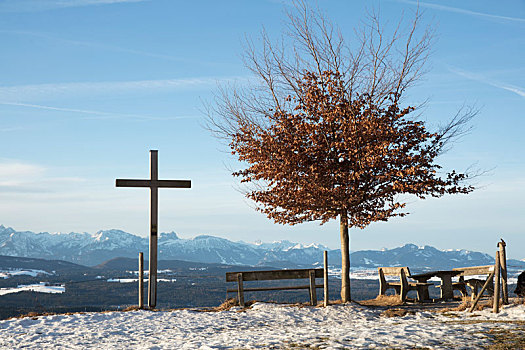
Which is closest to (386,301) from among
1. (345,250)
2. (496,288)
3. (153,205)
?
(345,250)

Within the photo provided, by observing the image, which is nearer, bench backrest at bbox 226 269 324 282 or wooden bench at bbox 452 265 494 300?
wooden bench at bbox 452 265 494 300

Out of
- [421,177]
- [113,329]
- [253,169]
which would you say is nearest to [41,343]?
[113,329]

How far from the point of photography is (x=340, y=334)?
13562 mm

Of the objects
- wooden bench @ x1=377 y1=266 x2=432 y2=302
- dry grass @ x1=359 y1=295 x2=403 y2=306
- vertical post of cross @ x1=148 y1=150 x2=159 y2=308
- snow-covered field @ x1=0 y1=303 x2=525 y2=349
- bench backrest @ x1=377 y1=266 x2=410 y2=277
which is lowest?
dry grass @ x1=359 y1=295 x2=403 y2=306

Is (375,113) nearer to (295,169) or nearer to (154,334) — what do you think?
(295,169)

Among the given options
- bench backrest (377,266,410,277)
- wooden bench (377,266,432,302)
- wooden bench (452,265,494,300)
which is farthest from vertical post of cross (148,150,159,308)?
wooden bench (452,265,494,300)

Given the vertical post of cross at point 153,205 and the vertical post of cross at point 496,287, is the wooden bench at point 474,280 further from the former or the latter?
the vertical post of cross at point 153,205

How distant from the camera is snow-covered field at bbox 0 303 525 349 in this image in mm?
12547

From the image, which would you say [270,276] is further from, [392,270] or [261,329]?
[392,270]

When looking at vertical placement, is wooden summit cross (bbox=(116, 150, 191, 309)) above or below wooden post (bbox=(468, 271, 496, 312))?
above

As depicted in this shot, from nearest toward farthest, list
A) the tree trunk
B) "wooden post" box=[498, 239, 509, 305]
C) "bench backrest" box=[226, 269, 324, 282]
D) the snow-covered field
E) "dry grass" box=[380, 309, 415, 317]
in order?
the snow-covered field < "wooden post" box=[498, 239, 509, 305] < "dry grass" box=[380, 309, 415, 317] < "bench backrest" box=[226, 269, 324, 282] < the tree trunk

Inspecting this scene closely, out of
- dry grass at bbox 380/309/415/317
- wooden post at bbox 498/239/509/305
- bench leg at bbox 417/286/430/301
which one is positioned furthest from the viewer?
bench leg at bbox 417/286/430/301

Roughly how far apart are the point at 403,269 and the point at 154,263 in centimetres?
955

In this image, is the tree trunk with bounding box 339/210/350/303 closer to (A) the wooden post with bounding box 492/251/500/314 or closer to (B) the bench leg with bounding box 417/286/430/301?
(B) the bench leg with bounding box 417/286/430/301
